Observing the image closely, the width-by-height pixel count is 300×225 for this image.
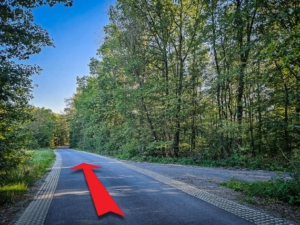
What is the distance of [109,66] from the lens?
19094 millimetres

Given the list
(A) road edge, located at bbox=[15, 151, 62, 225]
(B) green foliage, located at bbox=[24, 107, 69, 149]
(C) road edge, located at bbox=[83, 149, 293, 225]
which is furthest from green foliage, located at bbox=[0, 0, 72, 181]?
(B) green foliage, located at bbox=[24, 107, 69, 149]

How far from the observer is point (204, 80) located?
1512cm

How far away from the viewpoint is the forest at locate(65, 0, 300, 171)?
10.9m

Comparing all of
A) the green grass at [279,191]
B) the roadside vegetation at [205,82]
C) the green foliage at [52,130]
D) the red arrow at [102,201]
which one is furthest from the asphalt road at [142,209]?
the green foliage at [52,130]

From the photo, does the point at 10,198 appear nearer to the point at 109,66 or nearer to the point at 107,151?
the point at 109,66

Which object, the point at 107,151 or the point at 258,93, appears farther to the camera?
the point at 107,151

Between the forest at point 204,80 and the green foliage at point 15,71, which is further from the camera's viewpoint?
the forest at point 204,80

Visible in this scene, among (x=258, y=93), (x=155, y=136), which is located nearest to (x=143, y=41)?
(x=155, y=136)

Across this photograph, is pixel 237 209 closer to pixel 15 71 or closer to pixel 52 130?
pixel 15 71

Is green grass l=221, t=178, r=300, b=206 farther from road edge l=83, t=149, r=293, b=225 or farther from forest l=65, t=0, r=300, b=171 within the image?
forest l=65, t=0, r=300, b=171

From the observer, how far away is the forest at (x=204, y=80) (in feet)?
35.7

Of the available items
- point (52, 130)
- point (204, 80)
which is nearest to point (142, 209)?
point (204, 80)

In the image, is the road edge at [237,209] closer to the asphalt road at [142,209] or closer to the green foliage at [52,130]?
the asphalt road at [142,209]

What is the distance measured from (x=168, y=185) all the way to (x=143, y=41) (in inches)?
525
